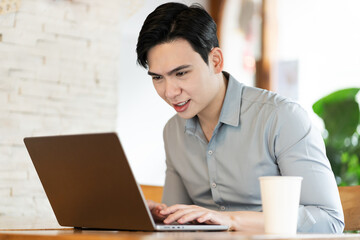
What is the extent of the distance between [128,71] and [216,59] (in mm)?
1825

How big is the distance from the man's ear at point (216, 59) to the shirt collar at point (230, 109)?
0.21 feet

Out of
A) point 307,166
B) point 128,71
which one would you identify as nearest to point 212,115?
point 307,166

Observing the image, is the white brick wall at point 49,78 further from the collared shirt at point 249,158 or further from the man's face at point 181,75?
the man's face at point 181,75

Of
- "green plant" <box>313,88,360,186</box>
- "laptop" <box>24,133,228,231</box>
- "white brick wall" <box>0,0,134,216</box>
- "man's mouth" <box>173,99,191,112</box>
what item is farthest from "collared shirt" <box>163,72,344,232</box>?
"green plant" <box>313,88,360,186</box>

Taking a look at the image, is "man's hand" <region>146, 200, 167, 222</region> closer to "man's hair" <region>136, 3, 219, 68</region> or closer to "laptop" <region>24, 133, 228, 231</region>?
"laptop" <region>24, 133, 228, 231</region>

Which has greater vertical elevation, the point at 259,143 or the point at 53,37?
the point at 53,37

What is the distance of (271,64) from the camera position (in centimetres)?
389

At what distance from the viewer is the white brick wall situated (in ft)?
8.87

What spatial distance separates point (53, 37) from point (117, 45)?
39 cm

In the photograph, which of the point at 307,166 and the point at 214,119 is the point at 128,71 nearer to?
the point at 214,119

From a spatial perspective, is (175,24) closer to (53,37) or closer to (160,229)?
(160,229)

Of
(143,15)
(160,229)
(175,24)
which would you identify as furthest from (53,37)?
(160,229)

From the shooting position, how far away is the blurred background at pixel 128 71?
274 cm

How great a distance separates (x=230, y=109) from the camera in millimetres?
1634
